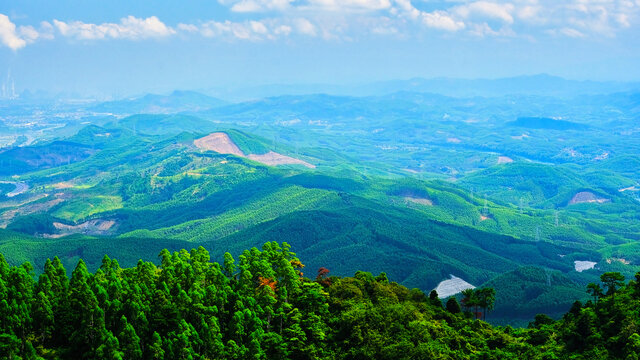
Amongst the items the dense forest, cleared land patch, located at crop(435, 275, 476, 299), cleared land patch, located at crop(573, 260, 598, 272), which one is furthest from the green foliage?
cleared land patch, located at crop(573, 260, 598, 272)

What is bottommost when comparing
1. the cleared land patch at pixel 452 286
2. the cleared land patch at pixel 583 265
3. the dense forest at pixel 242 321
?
the cleared land patch at pixel 583 265

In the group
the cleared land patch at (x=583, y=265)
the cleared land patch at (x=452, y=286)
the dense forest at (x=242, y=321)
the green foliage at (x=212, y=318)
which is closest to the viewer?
the green foliage at (x=212, y=318)

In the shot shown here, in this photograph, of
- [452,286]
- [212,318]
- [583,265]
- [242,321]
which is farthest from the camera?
[583,265]

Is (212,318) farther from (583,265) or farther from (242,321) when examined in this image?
(583,265)

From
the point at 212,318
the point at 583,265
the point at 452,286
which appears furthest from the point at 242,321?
the point at 583,265

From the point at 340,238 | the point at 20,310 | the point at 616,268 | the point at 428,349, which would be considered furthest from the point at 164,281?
the point at 616,268

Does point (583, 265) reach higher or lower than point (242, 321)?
lower

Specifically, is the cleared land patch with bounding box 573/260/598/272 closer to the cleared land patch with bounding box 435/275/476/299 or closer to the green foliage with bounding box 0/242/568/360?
the cleared land patch with bounding box 435/275/476/299

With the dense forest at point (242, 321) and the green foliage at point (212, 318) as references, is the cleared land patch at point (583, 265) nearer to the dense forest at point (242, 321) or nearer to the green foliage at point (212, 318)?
the dense forest at point (242, 321)

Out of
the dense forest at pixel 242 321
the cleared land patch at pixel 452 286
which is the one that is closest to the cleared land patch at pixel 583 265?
the cleared land patch at pixel 452 286
